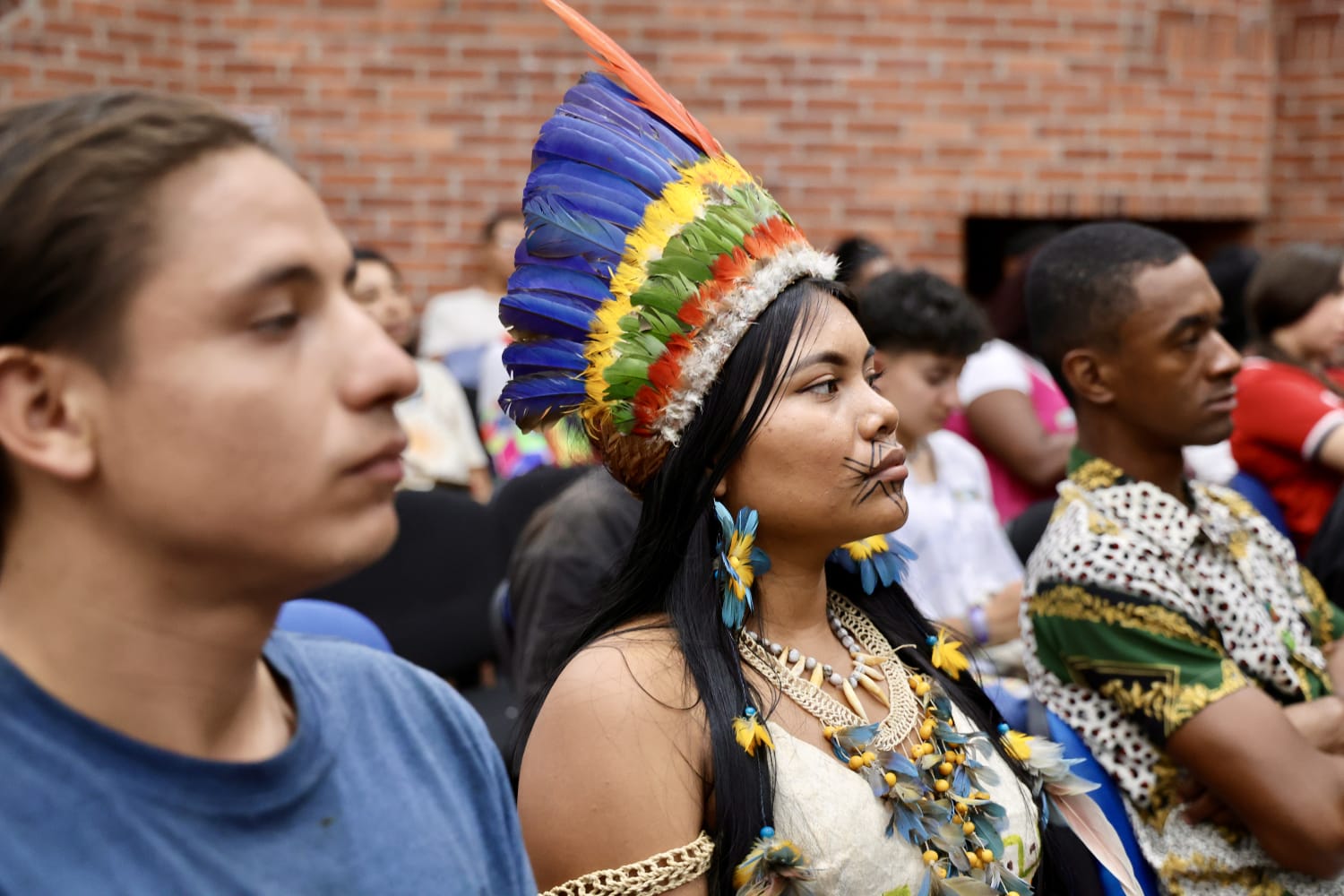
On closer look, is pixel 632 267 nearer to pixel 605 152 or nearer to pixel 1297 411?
pixel 605 152

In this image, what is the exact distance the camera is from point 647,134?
197 cm

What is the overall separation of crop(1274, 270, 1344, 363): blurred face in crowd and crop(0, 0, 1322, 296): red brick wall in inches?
81.2

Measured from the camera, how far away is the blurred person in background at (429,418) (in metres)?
4.99

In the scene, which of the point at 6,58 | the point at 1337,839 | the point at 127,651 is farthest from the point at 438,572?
the point at 6,58

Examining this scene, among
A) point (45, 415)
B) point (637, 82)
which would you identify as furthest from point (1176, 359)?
point (45, 415)

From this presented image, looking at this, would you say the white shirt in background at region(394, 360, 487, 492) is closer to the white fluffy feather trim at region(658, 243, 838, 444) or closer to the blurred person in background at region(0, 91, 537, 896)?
the white fluffy feather trim at region(658, 243, 838, 444)

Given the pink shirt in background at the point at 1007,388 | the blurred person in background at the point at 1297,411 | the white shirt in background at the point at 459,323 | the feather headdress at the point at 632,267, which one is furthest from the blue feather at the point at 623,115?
the white shirt in background at the point at 459,323

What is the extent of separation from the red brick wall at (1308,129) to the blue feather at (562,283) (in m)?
5.85

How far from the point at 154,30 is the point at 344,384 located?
5714 mm

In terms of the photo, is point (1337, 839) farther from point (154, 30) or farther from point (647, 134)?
point (154, 30)

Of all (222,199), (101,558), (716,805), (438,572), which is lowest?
(438,572)

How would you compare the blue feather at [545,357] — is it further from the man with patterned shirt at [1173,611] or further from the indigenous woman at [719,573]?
the man with patterned shirt at [1173,611]

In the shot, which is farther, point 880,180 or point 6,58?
point 880,180

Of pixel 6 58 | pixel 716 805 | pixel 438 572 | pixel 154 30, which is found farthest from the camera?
pixel 154 30
